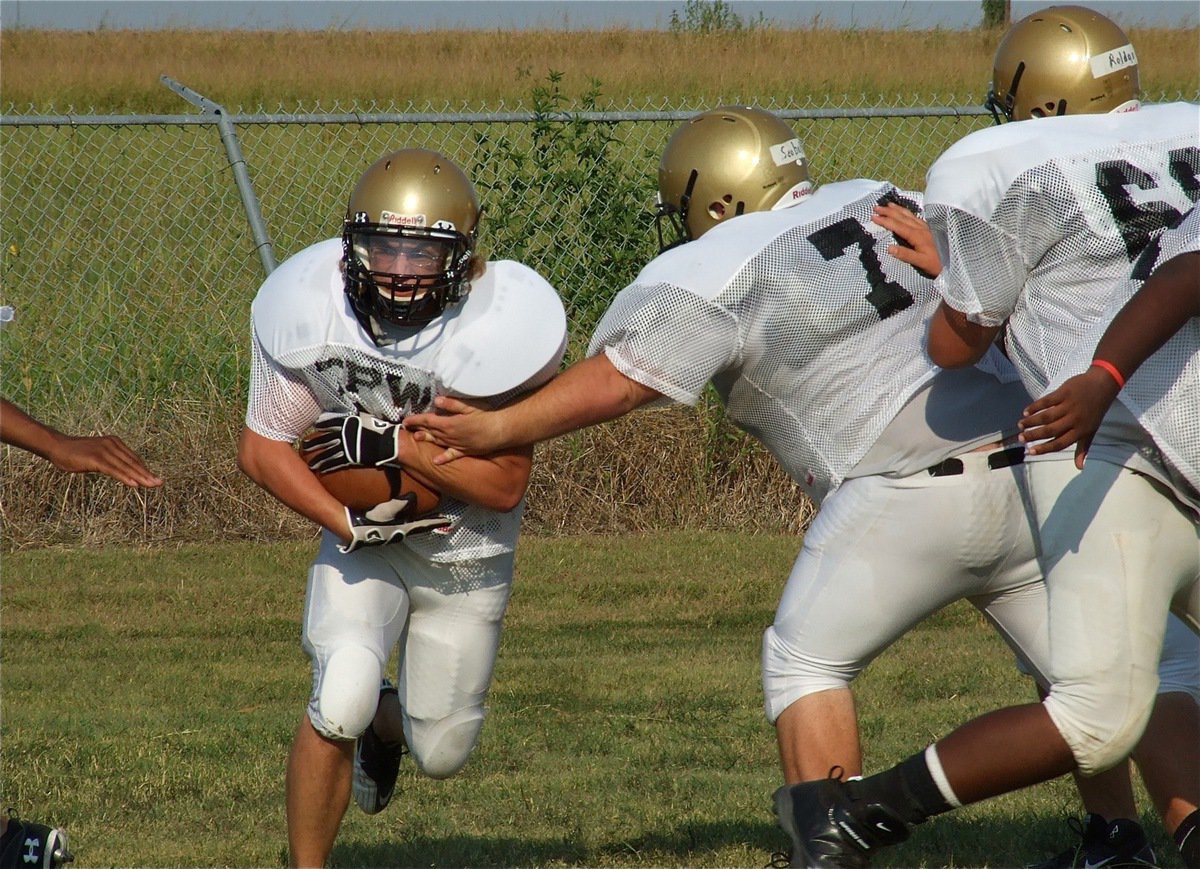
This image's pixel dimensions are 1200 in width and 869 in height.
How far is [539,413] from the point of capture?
3.57 m

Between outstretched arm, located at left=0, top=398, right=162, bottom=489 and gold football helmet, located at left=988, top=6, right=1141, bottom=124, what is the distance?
222 centimetres

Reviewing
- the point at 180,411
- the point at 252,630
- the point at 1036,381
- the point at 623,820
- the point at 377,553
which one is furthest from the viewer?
the point at 180,411

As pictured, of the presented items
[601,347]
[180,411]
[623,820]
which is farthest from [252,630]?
[601,347]

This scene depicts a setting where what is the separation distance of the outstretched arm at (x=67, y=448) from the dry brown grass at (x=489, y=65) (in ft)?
26.6

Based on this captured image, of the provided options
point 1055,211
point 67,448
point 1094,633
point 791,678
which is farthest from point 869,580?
point 67,448

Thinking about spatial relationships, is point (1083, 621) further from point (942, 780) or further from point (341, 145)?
point (341, 145)

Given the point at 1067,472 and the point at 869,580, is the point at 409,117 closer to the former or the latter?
the point at 869,580

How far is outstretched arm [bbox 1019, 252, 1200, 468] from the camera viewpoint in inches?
115

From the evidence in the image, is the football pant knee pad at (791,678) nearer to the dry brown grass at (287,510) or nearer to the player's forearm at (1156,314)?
the player's forearm at (1156,314)

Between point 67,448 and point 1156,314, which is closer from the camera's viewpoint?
point 1156,314

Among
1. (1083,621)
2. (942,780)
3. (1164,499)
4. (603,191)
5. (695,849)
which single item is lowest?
(695,849)

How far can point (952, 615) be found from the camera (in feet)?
22.1

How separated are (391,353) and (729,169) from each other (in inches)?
35.3

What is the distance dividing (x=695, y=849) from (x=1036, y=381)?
1.56 m
